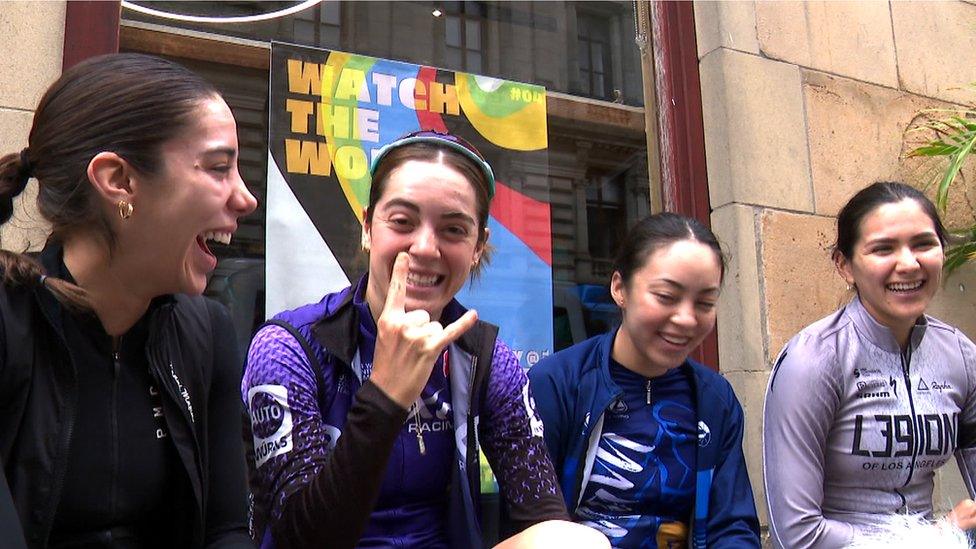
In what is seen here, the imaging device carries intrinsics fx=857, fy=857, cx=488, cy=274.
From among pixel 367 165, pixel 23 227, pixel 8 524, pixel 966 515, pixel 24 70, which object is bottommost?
pixel 966 515

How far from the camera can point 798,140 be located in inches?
154

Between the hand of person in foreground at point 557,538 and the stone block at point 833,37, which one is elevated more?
the stone block at point 833,37

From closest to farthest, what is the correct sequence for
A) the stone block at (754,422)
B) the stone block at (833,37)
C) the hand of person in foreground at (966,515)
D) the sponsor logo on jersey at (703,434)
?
the hand of person in foreground at (966,515) < the sponsor logo on jersey at (703,434) < the stone block at (754,422) < the stone block at (833,37)

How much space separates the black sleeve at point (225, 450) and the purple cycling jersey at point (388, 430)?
5 centimetres

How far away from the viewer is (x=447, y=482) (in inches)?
76.7

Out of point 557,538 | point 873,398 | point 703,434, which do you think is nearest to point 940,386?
point 873,398

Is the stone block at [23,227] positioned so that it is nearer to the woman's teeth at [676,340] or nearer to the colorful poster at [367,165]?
the colorful poster at [367,165]

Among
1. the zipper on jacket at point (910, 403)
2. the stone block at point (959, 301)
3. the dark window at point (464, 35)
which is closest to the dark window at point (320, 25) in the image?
the dark window at point (464, 35)

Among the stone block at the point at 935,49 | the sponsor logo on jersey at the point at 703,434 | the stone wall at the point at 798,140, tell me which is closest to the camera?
the sponsor logo on jersey at the point at 703,434

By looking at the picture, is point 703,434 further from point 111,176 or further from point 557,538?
point 111,176

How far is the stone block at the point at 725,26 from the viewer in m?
3.82

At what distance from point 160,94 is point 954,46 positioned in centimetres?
414

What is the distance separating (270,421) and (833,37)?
346 centimetres

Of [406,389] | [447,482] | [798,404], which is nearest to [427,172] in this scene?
[406,389]
